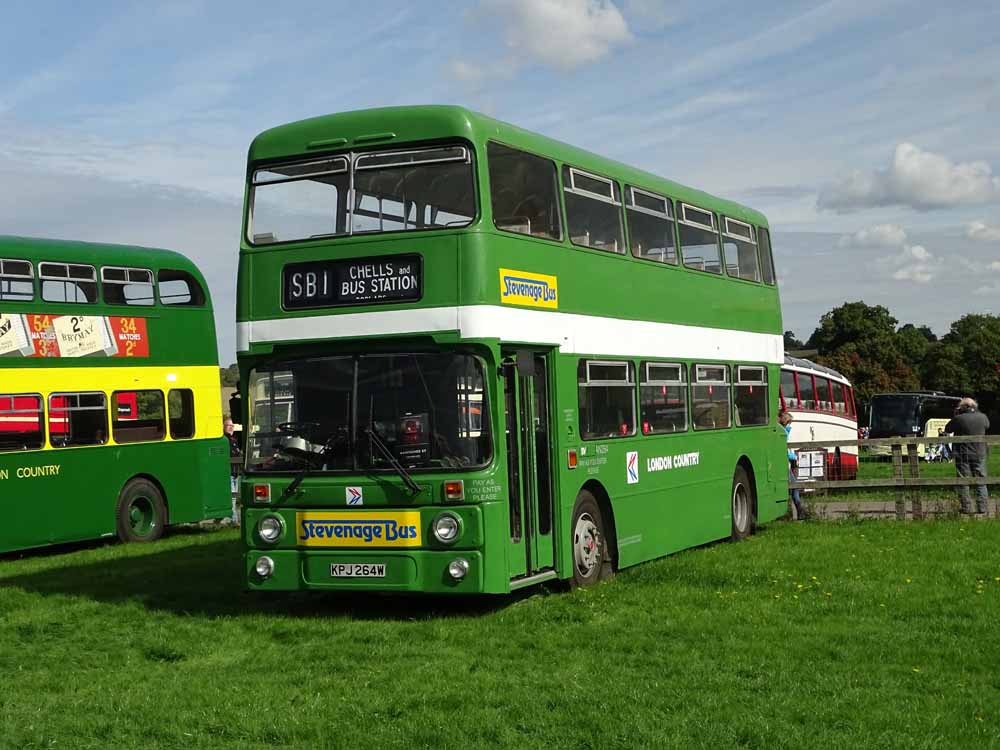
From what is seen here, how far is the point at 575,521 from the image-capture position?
14492 mm

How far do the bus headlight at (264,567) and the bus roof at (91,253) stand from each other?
9.27 metres

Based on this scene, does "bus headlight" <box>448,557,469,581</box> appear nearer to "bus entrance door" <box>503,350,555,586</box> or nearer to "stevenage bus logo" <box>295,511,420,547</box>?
"stevenage bus logo" <box>295,511,420,547</box>

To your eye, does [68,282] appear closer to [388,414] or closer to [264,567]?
[264,567]

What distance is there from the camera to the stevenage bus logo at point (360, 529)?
12.6 meters

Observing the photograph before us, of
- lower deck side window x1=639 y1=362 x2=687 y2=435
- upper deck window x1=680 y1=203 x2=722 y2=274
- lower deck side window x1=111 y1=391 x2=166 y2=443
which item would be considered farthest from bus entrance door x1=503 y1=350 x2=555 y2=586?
lower deck side window x1=111 y1=391 x2=166 y2=443

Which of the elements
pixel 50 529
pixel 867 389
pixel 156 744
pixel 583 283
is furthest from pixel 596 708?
pixel 867 389

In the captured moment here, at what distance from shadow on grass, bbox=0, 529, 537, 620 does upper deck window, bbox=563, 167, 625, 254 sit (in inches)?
148

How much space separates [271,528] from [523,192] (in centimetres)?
389

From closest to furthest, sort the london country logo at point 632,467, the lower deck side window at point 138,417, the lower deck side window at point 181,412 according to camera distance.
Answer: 1. the london country logo at point 632,467
2. the lower deck side window at point 138,417
3. the lower deck side window at point 181,412

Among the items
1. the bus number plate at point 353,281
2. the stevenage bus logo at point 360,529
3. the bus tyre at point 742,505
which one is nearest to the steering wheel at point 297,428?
the stevenage bus logo at point 360,529

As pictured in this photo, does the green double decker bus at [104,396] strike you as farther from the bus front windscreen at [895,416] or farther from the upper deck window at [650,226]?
the bus front windscreen at [895,416]

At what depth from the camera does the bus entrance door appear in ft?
43.3

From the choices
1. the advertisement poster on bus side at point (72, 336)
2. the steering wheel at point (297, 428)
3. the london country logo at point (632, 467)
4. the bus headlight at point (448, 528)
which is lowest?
the bus headlight at point (448, 528)

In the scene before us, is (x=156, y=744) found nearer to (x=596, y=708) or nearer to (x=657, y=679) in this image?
(x=596, y=708)
